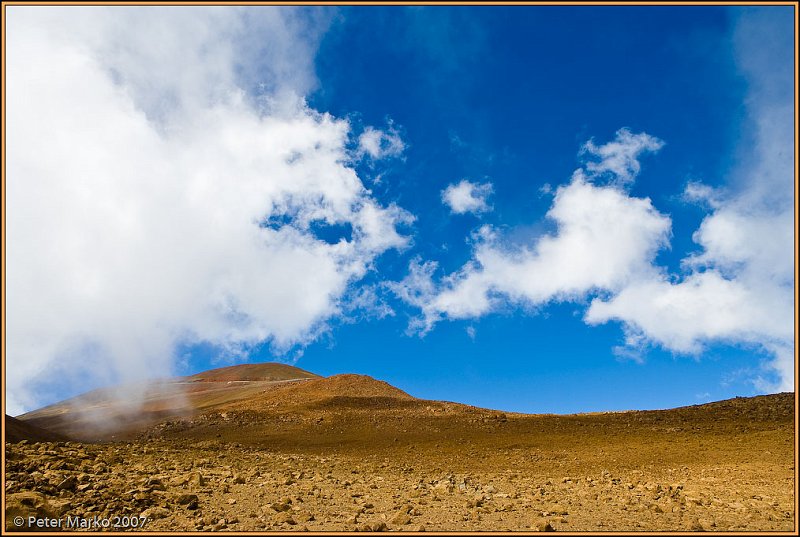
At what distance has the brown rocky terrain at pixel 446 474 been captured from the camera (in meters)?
9.98

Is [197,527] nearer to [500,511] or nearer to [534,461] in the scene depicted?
[500,511]

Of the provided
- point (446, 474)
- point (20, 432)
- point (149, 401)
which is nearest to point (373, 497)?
point (446, 474)

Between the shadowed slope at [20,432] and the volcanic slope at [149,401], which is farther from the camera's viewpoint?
the volcanic slope at [149,401]

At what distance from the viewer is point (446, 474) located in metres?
18.5

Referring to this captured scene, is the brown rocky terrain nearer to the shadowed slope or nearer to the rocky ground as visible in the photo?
the rocky ground

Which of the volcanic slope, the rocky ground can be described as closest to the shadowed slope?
the rocky ground

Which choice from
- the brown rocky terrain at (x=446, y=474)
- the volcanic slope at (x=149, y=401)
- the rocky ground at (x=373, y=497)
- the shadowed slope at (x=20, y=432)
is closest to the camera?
A: the rocky ground at (x=373, y=497)

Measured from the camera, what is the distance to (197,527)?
29.9 ft

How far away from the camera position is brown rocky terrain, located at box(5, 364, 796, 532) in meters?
9.98

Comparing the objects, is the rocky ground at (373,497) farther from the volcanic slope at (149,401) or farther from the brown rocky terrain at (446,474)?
the volcanic slope at (149,401)

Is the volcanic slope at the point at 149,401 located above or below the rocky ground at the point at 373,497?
above

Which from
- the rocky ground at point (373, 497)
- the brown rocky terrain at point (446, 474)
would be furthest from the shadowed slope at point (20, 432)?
the rocky ground at point (373, 497)

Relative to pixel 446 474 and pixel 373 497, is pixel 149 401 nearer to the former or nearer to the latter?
pixel 446 474

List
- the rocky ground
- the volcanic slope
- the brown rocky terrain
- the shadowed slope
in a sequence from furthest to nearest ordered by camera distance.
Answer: the volcanic slope, the shadowed slope, the brown rocky terrain, the rocky ground
